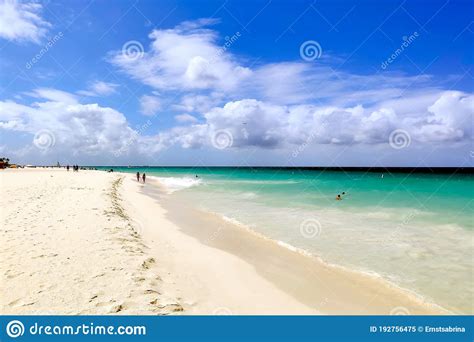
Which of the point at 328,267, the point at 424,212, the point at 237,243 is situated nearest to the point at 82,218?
the point at 237,243

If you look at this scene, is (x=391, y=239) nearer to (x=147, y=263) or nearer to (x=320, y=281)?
(x=320, y=281)

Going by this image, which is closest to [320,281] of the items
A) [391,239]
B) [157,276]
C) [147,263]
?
[157,276]

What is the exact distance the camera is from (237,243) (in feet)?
40.8

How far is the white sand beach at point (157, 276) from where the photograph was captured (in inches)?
224

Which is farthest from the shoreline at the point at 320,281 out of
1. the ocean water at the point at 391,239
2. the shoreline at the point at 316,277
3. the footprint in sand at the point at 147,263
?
the footprint in sand at the point at 147,263

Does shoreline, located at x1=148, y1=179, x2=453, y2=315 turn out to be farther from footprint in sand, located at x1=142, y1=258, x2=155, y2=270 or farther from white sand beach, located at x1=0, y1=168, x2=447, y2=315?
footprint in sand, located at x1=142, y1=258, x2=155, y2=270

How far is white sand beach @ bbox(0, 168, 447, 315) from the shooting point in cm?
568

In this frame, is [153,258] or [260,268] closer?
[153,258]

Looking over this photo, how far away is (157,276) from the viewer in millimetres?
7066

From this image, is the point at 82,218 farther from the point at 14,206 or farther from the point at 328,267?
the point at 328,267

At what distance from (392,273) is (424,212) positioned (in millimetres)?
14894

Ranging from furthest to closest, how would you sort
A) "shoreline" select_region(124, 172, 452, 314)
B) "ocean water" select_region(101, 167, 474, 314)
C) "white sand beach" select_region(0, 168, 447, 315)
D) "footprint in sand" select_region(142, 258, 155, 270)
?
"ocean water" select_region(101, 167, 474, 314) < "footprint in sand" select_region(142, 258, 155, 270) < "shoreline" select_region(124, 172, 452, 314) < "white sand beach" select_region(0, 168, 447, 315)

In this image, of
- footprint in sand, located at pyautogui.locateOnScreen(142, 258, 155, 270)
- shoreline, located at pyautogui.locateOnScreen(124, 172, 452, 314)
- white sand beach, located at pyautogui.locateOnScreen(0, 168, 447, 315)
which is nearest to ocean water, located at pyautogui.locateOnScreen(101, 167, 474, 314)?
shoreline, located at pyautogui.locateOnScreen(124, 172, 452, 314)

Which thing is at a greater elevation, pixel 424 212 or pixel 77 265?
pixel 424 212
